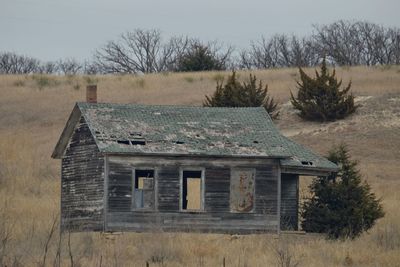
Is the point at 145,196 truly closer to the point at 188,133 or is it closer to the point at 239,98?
the point at 188,133

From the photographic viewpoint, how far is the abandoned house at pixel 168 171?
90.0 ft

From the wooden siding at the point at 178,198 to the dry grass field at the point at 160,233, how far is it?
0.41 metres

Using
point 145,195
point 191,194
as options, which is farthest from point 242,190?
point 191,194

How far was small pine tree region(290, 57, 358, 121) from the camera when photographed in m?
44.3

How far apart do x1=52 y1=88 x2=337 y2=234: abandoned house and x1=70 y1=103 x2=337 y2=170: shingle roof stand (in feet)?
0.09

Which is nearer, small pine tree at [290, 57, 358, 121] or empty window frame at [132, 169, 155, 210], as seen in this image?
empty window frame at [132, 169, 155, 210]

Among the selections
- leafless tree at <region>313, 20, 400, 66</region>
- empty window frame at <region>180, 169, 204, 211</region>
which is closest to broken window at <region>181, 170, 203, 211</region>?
empty window frame at <region>180, 169, 204, 211</region>

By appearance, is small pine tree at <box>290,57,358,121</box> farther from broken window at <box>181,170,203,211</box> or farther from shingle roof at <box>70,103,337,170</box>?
shingle roof at <box>70,103,337,170</box>

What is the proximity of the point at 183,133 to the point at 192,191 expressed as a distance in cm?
687

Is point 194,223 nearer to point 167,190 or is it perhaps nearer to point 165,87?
point 167,190

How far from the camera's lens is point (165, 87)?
53.9m

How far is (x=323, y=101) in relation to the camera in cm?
4450

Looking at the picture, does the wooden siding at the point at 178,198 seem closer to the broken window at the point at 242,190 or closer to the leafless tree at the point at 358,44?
the broken window at the point at 242,190

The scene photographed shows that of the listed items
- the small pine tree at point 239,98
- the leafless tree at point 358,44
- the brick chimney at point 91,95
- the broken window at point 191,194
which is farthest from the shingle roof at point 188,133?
the leafless tree at point 358,44
